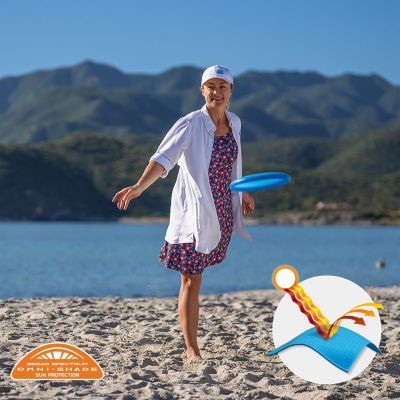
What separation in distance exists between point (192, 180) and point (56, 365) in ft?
4.87

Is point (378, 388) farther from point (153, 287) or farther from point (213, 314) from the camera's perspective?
point (153, 287)

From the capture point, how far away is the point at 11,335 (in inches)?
275

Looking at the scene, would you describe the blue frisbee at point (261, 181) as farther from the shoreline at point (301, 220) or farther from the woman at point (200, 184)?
the shoreline at point (301, 220)

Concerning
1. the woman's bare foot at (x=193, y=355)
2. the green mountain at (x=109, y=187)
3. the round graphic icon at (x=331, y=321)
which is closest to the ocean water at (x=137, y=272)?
the woman's bare foot at (x=193, y=355)

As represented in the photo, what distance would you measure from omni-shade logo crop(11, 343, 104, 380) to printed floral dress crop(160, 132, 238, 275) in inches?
33.1

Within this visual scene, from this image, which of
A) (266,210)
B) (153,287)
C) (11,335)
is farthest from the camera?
(266,210)

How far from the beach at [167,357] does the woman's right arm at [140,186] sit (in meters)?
1.11

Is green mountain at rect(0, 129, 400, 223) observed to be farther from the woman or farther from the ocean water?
the woman

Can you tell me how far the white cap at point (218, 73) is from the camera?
18.6 ft

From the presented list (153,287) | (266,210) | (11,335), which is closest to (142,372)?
(11,335)

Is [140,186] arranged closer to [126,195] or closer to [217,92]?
[126,195]

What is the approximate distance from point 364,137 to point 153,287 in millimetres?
139398

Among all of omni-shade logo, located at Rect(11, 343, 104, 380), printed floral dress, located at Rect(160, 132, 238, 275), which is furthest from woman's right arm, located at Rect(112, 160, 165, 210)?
omni-shade logo, located at Rect(11, 343, 104, 380)

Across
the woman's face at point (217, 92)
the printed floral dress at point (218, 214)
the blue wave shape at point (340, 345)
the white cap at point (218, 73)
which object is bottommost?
the blue wave shape at point (340, 345)
